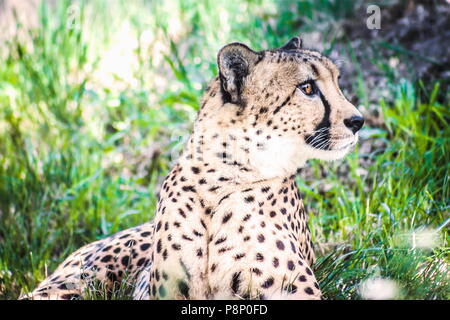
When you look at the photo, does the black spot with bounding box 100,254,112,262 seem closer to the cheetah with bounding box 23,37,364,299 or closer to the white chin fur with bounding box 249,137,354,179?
the cheetah with bounding box 23,37,364,299

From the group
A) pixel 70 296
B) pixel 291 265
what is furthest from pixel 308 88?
pixel 70 296

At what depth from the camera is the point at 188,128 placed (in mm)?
4898

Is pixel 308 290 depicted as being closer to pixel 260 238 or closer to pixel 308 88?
pixel 260 238

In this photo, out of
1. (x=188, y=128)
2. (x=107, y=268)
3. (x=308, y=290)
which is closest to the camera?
(x=308, y=290)

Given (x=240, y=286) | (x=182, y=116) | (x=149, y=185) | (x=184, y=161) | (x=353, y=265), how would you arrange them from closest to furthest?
(x=240, y=286) → (x=184, y=161) → (x=353, y=265) → (x=149, y=185) → (x=182, y=116)

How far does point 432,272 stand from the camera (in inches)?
115

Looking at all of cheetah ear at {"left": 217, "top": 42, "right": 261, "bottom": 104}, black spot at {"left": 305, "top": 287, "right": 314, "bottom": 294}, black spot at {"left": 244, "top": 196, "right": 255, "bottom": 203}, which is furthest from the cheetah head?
black spot at {"left": 305, "top": 287, "right": 314, "bottom": 294}

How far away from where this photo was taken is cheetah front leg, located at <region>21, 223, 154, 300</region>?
3104 mm

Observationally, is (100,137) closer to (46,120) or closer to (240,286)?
(46,120)

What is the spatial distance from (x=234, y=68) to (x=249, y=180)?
17.5 inches
